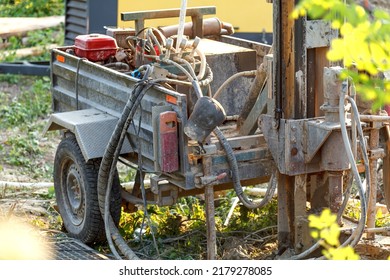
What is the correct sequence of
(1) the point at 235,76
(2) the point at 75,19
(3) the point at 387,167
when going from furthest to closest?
(2) the point at 75,19 → (1) the point at 235,76 → (3) the point at 387,167

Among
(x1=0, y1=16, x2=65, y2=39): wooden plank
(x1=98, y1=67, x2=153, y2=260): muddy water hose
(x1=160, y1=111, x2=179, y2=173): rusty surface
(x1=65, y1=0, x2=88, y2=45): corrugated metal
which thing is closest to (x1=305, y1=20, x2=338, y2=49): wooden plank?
(x1=160, y1=111, x2=179, y2=173): rusty surface

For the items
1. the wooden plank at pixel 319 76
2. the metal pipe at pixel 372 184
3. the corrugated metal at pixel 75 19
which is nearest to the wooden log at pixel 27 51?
the corrugated metal at pixel 75 19

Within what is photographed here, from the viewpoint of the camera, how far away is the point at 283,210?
6.54 meters

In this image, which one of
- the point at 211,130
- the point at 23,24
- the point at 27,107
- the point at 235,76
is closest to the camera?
the point at 211,130

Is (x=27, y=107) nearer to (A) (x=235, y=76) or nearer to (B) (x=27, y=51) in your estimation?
(B) (x=27, y=51)

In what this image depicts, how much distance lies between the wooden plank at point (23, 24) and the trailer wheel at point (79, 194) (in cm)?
728

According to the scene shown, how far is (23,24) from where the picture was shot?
14992 millimetres

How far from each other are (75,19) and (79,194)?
5.74 m

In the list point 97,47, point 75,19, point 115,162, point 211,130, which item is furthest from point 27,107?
point 211,130

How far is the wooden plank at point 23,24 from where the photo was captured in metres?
14.6

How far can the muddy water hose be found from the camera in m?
6.48

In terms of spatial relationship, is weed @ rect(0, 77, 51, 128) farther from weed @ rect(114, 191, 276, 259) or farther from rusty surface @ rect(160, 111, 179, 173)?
rusty surface @ rect(160, 111, 179, 173)
